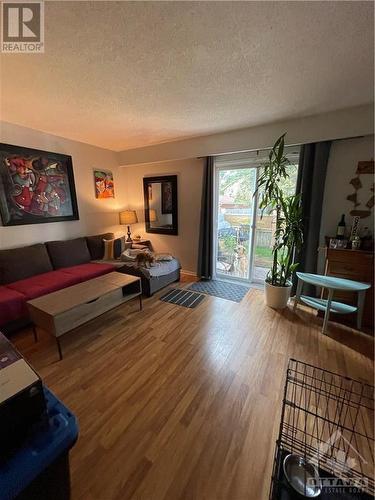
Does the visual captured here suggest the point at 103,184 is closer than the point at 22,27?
No

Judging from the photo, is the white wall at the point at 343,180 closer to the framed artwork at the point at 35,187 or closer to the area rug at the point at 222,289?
the area rug at the point at 222,289

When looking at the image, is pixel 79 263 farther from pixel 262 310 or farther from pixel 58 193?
pixel 262 310

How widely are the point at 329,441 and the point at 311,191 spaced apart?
2509mm

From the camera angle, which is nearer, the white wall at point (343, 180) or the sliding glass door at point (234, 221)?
the white wall at point (343, 180)

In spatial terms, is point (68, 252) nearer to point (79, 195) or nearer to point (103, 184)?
point (79, 195)

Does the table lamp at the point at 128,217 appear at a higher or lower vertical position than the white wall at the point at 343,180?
lower

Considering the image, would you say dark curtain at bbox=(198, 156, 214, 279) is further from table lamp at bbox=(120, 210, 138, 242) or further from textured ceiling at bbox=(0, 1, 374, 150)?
table lamp at bbox=(120, 210, 138, 242)

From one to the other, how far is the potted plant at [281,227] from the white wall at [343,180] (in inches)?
17.1

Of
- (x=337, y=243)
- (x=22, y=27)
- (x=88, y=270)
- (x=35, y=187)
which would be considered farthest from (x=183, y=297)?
(x=22, y=27)

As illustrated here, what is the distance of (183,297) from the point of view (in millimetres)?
3121

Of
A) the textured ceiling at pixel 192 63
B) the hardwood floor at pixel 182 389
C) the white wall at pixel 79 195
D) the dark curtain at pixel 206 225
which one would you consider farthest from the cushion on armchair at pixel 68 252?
the dark curtain at pixel 206 225

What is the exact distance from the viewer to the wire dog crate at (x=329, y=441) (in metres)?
0.92

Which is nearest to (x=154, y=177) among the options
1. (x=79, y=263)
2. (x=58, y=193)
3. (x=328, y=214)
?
(x=58, y=193)

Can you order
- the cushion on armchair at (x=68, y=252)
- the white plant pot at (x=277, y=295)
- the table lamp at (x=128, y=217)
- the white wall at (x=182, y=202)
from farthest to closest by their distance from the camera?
the table lamp at (x=128, y=217) < the white wall at (x=182, y=202) < the cushion on armchair at (x=68, y=252) < the white plant pot at (x=277, y=295)
